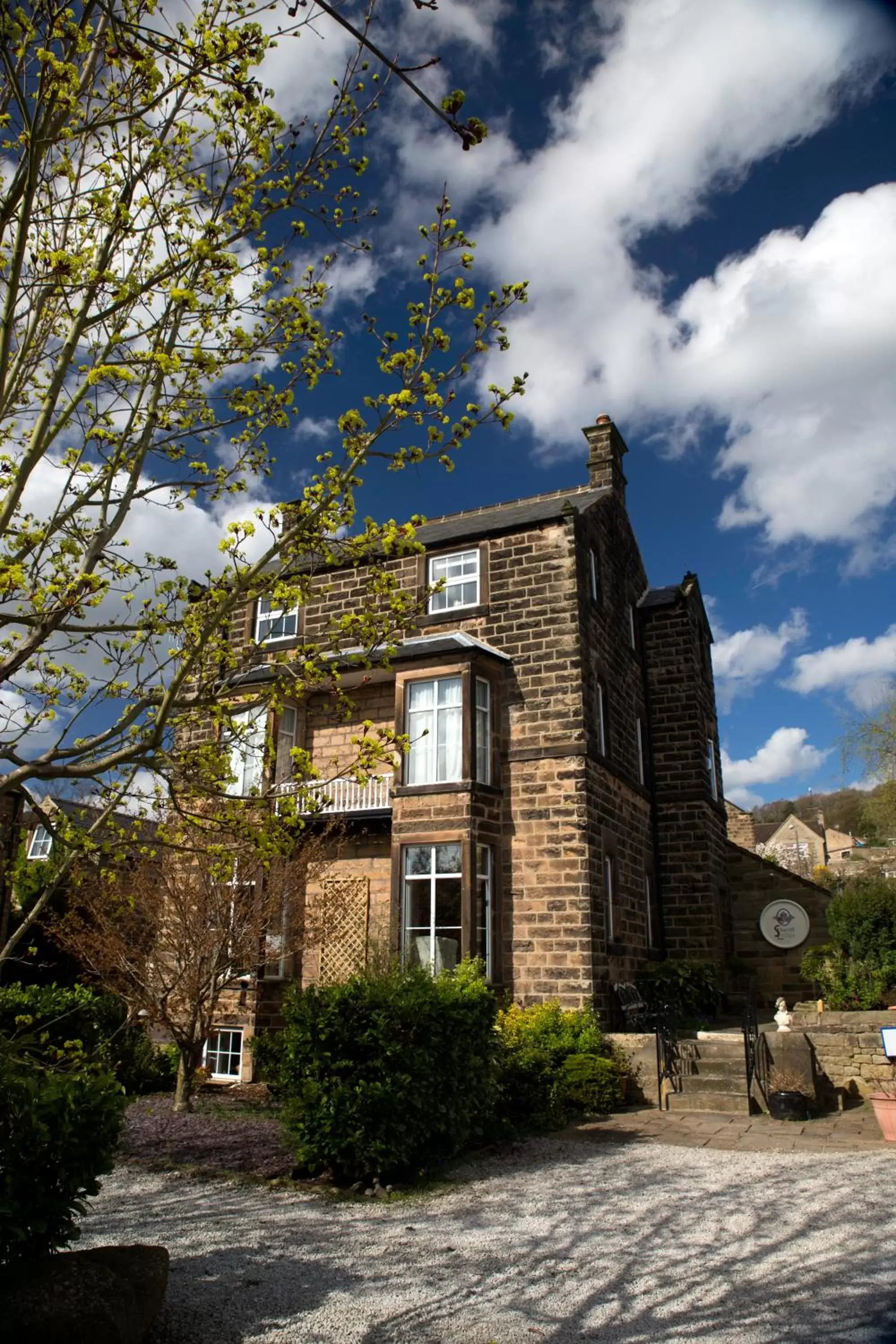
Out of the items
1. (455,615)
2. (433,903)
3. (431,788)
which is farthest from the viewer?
(455,615)

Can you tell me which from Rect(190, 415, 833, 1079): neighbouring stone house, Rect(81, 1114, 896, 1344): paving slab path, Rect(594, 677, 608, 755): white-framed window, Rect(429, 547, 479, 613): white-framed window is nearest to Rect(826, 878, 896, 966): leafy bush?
Rect(190, 415, 833, 1079): neighbouring stone house

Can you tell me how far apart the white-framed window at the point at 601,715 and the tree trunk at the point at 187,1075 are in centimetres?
867

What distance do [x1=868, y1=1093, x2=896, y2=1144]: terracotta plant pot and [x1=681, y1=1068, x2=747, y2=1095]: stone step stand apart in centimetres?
222

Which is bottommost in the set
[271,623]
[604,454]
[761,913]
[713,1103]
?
[713,1103]

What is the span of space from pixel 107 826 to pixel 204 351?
3.36 m

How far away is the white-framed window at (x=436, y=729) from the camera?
52.9 feet

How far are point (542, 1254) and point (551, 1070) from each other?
6.34 m

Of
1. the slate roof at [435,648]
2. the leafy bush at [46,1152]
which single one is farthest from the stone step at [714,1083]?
the leafy bush at [46,1152]

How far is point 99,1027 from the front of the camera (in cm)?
1355

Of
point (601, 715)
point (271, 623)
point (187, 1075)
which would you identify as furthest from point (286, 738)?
point (187, 1075)

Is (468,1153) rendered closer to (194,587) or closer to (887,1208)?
(887,1208)

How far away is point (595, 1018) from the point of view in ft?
47.8

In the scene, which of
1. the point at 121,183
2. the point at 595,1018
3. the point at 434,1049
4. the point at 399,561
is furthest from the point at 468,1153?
the point at 399,561

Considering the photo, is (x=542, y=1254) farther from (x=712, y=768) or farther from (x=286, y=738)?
(x=712, y=768)
